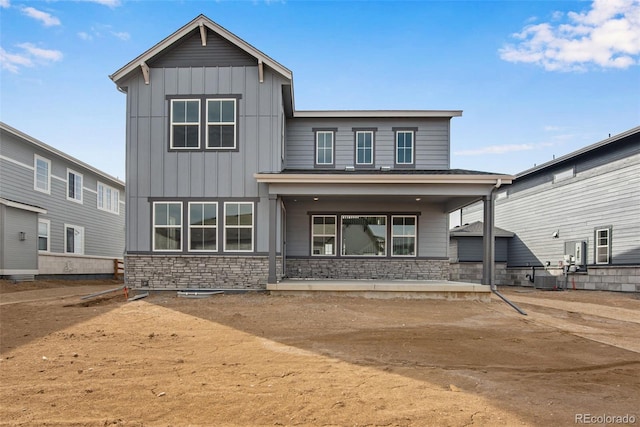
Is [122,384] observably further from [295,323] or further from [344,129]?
[344,129]

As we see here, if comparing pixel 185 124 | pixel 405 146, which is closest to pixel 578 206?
pixel 405 146

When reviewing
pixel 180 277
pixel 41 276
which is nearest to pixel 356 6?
pixel 180 277

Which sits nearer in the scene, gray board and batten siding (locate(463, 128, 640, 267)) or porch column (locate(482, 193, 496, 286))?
porch column (locate(482, 193, 496, 286))

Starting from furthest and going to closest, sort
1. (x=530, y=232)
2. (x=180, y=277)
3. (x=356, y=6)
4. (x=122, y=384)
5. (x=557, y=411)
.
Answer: (x=530, y=232)
(x=356, y=6)
(x=180, y=277)
(x=122, y=384)
(x=557, y=411)

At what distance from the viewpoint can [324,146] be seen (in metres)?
16.8

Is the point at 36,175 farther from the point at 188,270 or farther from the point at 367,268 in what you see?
the point at 367,268

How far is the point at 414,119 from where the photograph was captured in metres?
16.6

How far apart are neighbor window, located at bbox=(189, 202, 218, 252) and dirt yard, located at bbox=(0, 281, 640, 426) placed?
10.1 ft

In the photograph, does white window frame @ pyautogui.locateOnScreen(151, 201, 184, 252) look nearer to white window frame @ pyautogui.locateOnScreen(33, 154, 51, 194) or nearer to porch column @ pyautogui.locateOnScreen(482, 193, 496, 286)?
porch column @ pyautogui.locateOnScreen(482, 193, 496, 286)

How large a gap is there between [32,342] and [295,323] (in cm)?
487

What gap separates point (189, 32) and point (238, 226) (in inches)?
264

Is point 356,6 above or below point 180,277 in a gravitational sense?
above

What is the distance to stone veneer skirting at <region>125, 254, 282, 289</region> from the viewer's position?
13336mm

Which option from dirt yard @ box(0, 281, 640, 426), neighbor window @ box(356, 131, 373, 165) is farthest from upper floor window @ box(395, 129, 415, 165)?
dirt yard @ box(0, 281, 640, 426)
